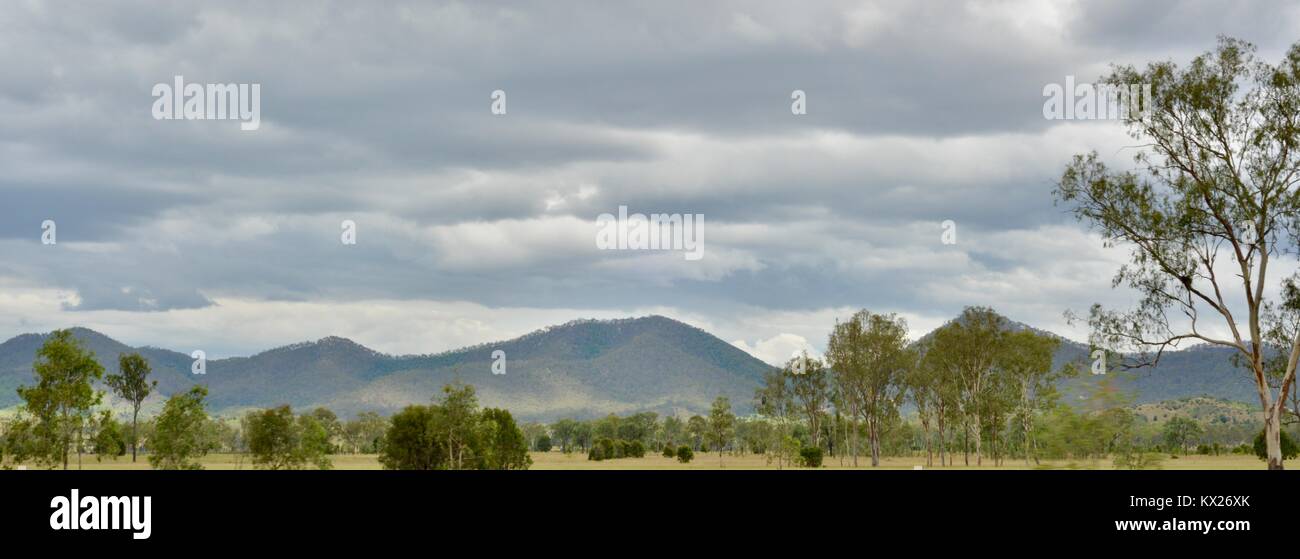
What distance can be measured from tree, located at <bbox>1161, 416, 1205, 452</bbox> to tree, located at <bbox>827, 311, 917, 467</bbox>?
61.2 metres

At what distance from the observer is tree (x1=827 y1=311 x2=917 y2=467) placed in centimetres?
13325

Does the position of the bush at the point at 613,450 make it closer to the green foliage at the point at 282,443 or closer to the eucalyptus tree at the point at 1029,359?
the eucalyptus tree at the point at 1029,359

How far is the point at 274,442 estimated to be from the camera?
8894 cm

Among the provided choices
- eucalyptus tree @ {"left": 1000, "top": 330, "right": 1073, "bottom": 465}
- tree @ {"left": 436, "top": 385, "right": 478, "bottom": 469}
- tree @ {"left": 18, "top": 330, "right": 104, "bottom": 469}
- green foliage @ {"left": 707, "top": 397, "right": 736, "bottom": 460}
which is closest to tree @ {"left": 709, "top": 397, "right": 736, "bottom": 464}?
green foliage @ {"left": 707, "top": 397, "right": 736, "bottom": 460}

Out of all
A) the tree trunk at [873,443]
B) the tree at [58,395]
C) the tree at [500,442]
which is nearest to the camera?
the tree at [58,395]

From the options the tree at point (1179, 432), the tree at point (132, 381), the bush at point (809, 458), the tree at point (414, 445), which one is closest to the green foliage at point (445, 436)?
the tree at point (414, 445)

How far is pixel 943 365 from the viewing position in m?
130

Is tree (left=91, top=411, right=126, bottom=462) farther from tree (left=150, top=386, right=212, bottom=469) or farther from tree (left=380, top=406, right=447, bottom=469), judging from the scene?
tree (left=380, top=406, right=447, bottom=469)

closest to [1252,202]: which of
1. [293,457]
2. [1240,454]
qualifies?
[293,457]

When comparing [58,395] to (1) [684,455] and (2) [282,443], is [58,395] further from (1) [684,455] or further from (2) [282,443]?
(1) [684,455]

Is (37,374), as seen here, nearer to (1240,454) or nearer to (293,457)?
(293,457)

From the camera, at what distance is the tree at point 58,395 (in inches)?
3440

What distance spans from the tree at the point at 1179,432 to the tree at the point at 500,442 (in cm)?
11425
